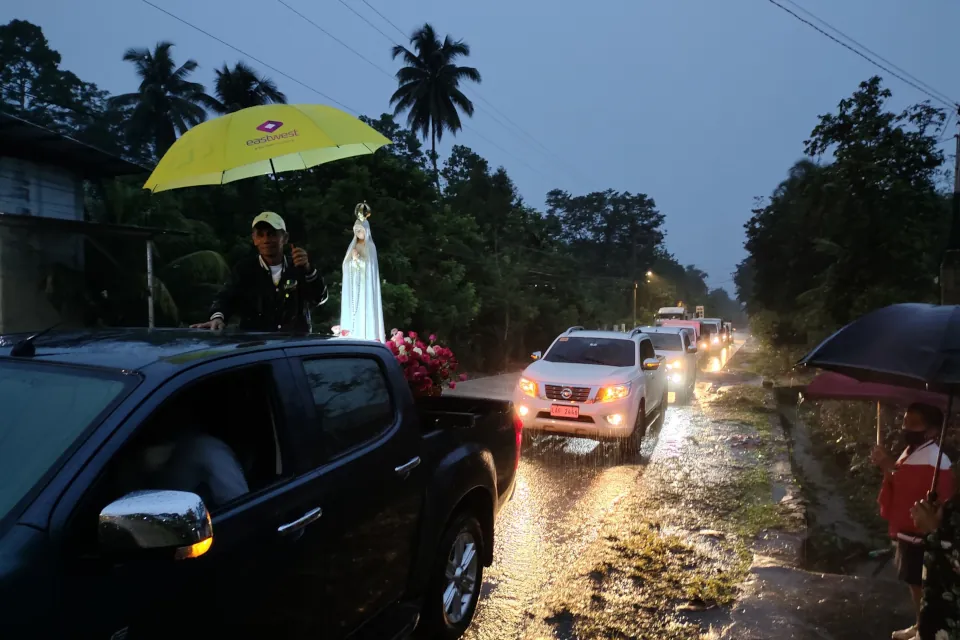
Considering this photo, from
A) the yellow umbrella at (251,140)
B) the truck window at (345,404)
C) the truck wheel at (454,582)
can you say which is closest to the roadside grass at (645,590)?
the truck wheel at (454,582)

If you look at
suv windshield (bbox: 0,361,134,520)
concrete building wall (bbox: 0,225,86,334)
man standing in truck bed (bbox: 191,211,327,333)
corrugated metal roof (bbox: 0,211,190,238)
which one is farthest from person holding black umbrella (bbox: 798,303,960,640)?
concrete building wall (bbox: 0,225,86,334)

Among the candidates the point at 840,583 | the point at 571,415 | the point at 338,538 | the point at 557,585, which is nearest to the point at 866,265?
the point at 571,415

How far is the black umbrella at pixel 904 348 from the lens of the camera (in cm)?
293

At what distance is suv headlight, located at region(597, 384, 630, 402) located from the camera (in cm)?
866

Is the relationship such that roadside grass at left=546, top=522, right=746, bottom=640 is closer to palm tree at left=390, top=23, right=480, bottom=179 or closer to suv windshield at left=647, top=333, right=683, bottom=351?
suv windshield at left=647, top=333, right=683, bottom=351

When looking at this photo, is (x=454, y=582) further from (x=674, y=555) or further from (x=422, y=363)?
(x=674, y=555)

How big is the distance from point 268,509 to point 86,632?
699 mm

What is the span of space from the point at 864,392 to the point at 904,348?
4.83 ft

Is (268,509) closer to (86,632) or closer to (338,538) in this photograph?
(338,538)

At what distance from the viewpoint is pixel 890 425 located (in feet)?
25.8

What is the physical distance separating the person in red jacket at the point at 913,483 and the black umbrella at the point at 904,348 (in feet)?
0.57

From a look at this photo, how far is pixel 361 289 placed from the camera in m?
6.74

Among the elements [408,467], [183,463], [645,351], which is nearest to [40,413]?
[183,463]

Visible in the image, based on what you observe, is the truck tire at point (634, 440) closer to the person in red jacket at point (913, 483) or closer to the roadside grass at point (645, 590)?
the roadside grass at point (645, 590)
